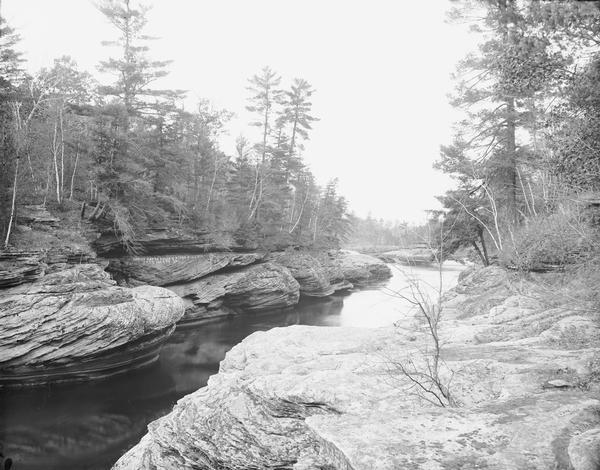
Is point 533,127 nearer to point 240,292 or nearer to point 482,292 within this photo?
point 482,292

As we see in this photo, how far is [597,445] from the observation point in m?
3.09

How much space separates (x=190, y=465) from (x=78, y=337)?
35.7 ft

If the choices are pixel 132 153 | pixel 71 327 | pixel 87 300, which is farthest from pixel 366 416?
pixel 132 153

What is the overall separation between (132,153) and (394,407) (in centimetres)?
2085

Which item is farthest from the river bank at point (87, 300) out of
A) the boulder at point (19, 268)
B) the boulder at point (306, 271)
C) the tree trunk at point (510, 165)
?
the tree trunk at point (510, 165)

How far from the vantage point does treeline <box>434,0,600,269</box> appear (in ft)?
17.3

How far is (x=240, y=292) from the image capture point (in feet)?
91.0

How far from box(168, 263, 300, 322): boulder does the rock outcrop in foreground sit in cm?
1711

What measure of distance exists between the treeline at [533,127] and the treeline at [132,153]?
1688cm

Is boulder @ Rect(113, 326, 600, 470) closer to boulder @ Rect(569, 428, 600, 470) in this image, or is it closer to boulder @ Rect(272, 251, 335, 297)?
boulder @ Rect(569, 428, 600, 470)

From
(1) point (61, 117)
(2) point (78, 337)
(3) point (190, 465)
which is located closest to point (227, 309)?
(2) point (78, 337)

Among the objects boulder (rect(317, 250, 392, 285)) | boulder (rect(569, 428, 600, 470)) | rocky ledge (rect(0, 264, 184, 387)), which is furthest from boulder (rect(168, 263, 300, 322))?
boulder (rect(569, 428, 600, 470))

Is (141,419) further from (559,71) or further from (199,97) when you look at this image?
(199,97)

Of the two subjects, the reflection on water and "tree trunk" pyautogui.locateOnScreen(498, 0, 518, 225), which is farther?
"tree trunk" pyautogui.locateOnScreen(498, 0, 518, 225)
